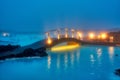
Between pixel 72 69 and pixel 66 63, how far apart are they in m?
1.62

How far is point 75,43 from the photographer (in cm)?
2211

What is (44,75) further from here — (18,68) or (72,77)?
(18,68)

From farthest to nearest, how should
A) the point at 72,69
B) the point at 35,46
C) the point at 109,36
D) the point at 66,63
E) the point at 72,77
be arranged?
the point at 109,36, the point at 35,46, the point at 66,63, the point at 72,69, the point at 72,77

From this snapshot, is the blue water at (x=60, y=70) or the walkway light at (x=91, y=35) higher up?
the walkway light at (x=91, y=35)

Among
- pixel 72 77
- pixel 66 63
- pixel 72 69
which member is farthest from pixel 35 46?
pixel 72 77

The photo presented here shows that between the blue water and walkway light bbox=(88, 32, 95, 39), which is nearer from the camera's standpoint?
the blue water

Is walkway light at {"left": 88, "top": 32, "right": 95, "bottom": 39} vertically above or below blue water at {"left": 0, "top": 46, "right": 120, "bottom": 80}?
above

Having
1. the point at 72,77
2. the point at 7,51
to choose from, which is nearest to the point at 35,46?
the point at 7,51

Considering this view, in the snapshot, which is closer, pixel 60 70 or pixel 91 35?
pixel 60 70

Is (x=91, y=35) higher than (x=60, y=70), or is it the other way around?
(x=91, y=35)

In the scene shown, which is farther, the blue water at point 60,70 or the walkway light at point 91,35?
the walkway light at point 91,35

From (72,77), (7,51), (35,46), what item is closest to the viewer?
(72,77)

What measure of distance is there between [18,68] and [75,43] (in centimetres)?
1103

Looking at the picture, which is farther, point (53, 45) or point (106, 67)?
point (53, 45)
